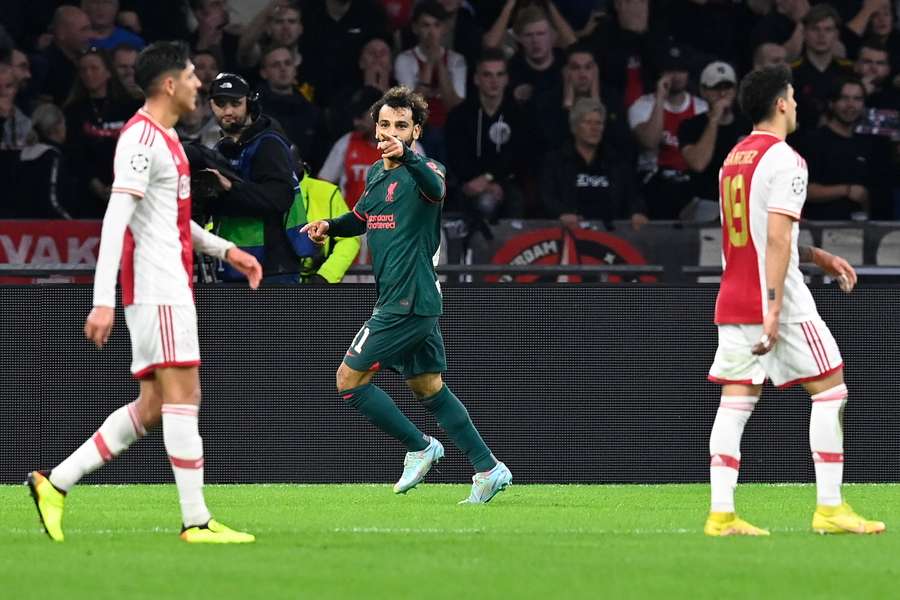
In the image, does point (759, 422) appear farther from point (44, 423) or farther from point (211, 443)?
point (44, 423)

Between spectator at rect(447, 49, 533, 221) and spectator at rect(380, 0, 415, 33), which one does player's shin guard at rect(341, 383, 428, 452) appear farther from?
spectator at rect(380, 0, 415, 33)

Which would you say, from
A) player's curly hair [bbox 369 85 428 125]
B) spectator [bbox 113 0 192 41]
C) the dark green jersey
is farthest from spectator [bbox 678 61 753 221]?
player's curly hair [bbox 369 85 428 125]

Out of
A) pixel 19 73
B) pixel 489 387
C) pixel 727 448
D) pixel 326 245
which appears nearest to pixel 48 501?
pixel 727 448

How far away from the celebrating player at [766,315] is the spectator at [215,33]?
7.66 m

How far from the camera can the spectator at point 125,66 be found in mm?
14328

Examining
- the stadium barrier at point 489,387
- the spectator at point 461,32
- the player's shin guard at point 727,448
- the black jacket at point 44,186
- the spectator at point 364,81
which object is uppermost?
the spectator at point 461,32

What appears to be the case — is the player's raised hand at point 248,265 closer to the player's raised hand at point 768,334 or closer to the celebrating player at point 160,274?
the celebrating player at point 160,274


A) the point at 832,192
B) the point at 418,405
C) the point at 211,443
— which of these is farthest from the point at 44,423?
the point at 832,192

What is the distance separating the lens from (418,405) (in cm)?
1141

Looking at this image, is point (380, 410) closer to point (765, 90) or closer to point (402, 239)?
point (402, 239)

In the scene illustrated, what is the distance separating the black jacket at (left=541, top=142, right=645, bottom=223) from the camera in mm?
13984

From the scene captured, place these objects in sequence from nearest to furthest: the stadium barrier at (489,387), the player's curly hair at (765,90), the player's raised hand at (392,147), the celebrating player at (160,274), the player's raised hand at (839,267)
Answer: the celebrating player at (160,274)
the player's curly hair at (765,90)
the player's raised hand at (839,267)
the player's raised hand at (392,147)
the stadium barrier at (489,387)

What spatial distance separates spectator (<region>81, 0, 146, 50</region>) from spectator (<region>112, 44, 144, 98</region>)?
0.34 metres

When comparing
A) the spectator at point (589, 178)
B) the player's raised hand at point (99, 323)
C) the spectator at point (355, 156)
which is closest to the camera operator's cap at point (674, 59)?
the spectator at point (589, 178)
